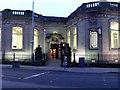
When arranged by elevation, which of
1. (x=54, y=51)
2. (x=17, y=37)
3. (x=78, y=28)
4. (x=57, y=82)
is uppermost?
(x=78, y=28)

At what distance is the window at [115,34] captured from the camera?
3678 centimetres

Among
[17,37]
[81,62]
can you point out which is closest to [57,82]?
[81,62]

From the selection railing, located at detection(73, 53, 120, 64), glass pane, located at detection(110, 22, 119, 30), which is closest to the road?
railing, located at detection(73, 53, 120, 64)

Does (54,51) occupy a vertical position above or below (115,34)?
below

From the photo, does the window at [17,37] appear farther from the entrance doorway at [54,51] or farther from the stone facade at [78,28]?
the entrance doorway at [54,51]

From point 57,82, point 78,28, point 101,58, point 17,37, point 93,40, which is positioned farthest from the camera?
point 17,37

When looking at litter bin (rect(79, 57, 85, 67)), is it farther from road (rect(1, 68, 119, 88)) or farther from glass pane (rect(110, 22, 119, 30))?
road (rect(1, 68, 119, 88))

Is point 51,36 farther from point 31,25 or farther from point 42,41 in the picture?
point 31,25

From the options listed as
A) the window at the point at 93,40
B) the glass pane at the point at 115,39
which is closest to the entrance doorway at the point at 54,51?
the window at the point at 93,40

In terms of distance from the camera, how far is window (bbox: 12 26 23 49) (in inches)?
1651

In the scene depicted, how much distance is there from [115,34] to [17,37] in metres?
14.4

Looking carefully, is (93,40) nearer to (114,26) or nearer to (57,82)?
(114,26)

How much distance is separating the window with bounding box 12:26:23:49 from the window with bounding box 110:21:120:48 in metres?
13.5

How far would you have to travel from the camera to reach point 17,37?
42.1 m
